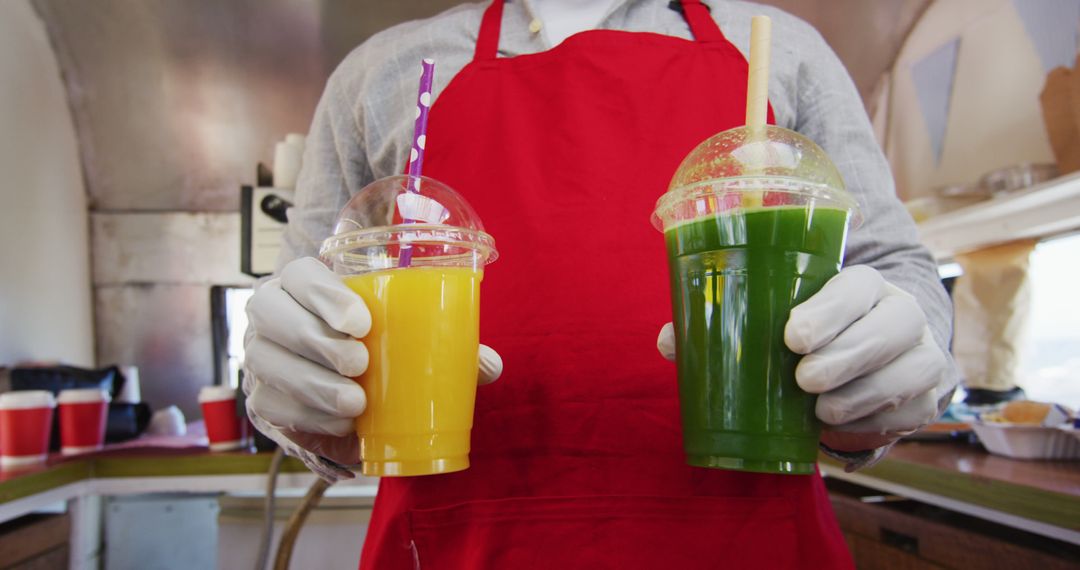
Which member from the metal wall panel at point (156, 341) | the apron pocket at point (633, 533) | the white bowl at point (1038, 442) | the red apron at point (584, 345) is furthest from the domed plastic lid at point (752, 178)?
the metal wall panel at point (156, 341)

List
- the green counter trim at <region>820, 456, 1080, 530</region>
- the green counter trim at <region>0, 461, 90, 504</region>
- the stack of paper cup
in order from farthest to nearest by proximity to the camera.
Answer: the stack of paper cup → the green counter trim at <region>0, 461, 90, 504</region> → the green counter trim at <region>820, 456, 1080, 530</region>

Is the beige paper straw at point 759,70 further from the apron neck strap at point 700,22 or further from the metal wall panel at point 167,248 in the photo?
the metal wall panel at point 167,248

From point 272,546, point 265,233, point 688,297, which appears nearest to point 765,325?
point 688,297

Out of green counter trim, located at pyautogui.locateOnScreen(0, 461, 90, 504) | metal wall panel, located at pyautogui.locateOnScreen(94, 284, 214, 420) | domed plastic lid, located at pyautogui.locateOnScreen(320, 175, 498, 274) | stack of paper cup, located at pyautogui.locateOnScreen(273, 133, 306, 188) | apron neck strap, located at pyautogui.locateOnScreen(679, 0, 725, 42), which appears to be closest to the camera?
domed plastic lid, located at pyautogui.locateOnScreen(320, 175, 498, 274)

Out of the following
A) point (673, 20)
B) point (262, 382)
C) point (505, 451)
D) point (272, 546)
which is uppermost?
point (673, 20)

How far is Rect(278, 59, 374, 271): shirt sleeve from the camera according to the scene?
111 cm

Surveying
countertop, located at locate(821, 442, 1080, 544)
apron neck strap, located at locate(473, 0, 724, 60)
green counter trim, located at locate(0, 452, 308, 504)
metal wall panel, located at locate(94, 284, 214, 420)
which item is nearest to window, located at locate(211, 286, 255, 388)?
metal wall panel, located at locate(94, 284, 214, 420)

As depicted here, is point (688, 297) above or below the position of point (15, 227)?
below

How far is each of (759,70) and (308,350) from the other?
1.89 feet

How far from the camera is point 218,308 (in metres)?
3.22

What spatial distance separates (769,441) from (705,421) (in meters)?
0.07

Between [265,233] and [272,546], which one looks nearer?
[272,546]

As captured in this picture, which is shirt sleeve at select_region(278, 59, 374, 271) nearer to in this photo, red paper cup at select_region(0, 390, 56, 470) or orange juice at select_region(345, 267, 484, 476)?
orange juice at select_region(345, 267, 484, 476)

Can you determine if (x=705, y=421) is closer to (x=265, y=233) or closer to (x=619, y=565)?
(x=619, y=565)
